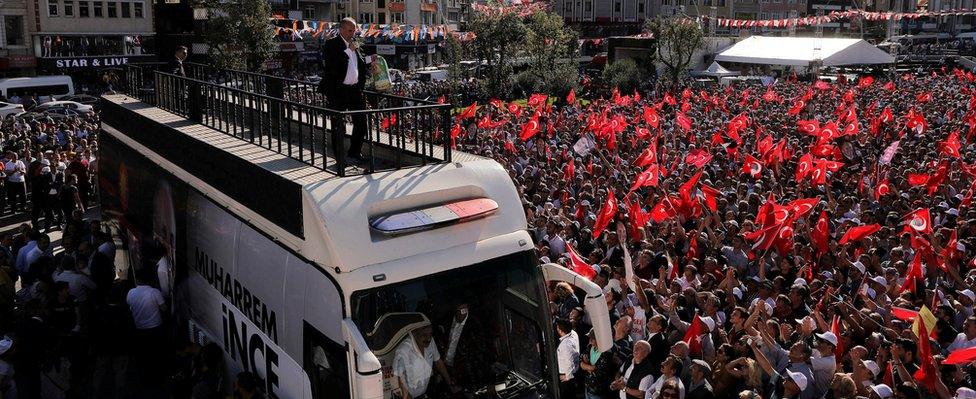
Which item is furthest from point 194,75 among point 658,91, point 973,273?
point 658,91

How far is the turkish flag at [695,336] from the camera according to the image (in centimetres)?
752

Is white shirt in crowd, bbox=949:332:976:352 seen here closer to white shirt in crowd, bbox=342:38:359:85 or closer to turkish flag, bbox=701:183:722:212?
turkish flag, bbox=701:183:722:212

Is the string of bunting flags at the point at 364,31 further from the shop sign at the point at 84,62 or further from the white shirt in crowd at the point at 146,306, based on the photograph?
the white shirt in crowd at the point at 146,306

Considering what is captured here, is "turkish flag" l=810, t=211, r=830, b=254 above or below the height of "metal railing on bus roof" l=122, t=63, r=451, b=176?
below

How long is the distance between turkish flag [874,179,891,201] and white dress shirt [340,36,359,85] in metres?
9.14

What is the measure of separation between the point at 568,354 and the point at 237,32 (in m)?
34.2

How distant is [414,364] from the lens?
5.48 meters

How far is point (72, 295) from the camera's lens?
962 cm

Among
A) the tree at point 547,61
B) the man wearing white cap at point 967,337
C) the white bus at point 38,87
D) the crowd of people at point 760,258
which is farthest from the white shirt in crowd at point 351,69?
the white bus at point 38,87

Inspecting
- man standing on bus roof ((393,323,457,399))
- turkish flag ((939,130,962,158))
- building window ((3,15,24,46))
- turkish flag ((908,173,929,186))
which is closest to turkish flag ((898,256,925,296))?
turkish flag ((908,173,929,186))

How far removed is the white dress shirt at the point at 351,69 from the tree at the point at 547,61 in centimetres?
3246

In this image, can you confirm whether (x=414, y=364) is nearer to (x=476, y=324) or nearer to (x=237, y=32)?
(x=476, y=324)

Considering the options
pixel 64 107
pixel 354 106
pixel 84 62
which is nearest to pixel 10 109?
pixel 64 107

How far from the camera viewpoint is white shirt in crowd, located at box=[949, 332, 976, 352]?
285 inches
